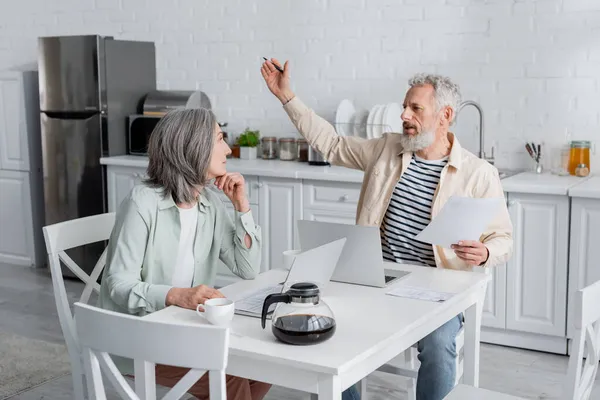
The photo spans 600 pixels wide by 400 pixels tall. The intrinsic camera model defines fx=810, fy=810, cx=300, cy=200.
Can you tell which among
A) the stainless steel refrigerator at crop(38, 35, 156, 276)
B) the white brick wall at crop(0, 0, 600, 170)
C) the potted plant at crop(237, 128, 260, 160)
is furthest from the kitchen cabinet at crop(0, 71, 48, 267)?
the potted plant at crop(237, 128, 260, 160)

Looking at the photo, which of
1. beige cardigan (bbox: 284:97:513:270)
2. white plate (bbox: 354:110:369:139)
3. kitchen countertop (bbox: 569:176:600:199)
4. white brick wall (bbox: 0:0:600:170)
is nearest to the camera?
beige cardigan (bbox: 284:97:513:270)

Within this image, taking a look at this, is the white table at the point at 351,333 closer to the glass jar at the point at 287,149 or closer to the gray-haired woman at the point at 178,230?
the gray-haired woman at the point at 178,230

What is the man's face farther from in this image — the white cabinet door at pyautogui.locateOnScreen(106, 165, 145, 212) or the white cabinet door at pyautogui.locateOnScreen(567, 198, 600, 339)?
the white cabinet door at pyautogui.locateOnScreen(106, 165, 145, 212)

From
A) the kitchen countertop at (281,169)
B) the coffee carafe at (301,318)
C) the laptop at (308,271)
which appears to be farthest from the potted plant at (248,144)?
the coffee carafe at (301,318)

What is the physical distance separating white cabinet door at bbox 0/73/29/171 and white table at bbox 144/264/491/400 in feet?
11.9

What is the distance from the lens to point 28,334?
4.20m

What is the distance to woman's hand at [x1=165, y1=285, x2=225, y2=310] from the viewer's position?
207cm

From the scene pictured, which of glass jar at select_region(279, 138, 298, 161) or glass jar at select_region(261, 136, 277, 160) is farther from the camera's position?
glass jar at select_region(261, 136, 277, 160)

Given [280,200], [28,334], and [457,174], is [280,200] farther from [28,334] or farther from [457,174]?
[457,174]

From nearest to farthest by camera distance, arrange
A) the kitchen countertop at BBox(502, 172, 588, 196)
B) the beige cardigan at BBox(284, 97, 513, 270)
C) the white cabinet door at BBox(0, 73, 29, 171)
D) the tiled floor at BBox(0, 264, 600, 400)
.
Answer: the beige cardigan at BBox(284, 97, 513, 270)
the tiled floor at BBox(0, 264, 600, 400)
the kitchen countertop at BBox(502, 172, 588, 196)
the white cabinet door at BBox(0, 73, 29, 171)

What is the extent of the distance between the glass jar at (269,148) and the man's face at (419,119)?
217cm

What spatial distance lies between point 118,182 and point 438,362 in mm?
3111

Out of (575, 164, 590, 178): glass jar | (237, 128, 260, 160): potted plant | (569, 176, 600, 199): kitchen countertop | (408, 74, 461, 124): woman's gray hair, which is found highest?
(408, 74, 461, 124): woman's gray hair

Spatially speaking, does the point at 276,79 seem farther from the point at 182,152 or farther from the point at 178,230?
the point at 178,230
